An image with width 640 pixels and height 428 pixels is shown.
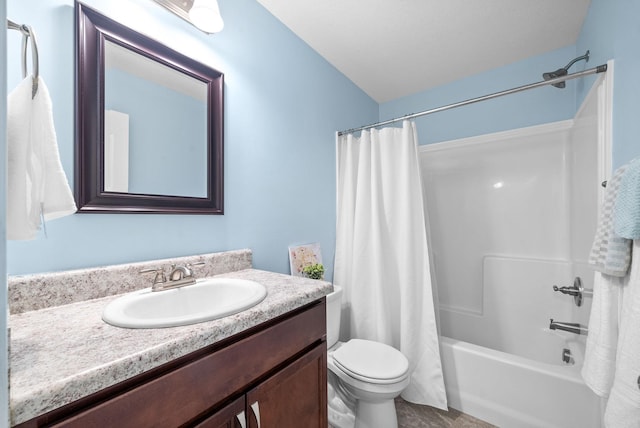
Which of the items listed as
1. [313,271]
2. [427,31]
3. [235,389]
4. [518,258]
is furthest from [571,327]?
[427,31]

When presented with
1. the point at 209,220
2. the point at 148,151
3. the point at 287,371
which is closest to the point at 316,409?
the point at 287,371

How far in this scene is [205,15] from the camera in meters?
1.09

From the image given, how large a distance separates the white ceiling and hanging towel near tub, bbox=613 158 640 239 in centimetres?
127

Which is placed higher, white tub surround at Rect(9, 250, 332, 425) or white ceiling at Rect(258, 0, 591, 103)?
white ceiling at Rect(258, 0, 591, 103)

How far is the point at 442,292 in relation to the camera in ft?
8.09

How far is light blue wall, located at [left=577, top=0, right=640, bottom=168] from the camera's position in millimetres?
952

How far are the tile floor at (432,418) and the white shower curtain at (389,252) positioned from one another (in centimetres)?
5

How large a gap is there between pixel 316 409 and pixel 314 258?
94cm

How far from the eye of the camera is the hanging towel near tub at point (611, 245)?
852 millimetres

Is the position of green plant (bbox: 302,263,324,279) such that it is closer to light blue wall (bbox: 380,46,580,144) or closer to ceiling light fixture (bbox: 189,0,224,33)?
ceiling light fixture (bbox: 189,0,224,33)

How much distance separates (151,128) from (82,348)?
85 cm

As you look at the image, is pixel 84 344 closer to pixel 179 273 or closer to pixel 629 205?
pixel 179 273

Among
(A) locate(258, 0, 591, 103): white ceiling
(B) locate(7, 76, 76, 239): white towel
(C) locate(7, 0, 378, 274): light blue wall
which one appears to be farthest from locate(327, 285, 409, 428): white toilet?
(A) locate(258, 0, 591, 103): white ceiling

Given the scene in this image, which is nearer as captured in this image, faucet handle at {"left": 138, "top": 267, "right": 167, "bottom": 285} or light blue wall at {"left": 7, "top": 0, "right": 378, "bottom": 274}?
light blue wall at {"left": 7, "top": 0, "right": 378, "bottom": 274}
